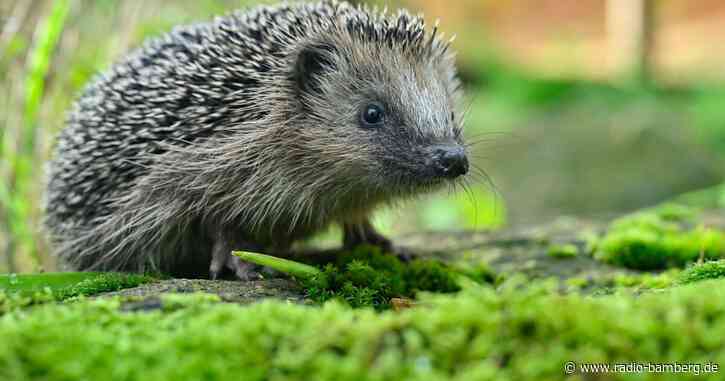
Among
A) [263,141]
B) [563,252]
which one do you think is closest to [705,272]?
[563,252]

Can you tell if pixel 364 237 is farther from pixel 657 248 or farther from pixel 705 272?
pixel 705 272

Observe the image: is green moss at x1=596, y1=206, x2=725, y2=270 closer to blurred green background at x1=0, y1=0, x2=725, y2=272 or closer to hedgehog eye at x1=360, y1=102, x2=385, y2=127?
blurred green background at x1=0, y1=0, x2=725, y2=272

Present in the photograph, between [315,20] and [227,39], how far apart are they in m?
0.71

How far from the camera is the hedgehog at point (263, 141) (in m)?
5.58

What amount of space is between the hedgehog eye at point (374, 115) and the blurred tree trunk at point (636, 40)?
17.4m

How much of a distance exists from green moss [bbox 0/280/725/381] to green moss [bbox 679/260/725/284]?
1.30 metres

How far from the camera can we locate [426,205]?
1326 cm

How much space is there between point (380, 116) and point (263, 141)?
88cm

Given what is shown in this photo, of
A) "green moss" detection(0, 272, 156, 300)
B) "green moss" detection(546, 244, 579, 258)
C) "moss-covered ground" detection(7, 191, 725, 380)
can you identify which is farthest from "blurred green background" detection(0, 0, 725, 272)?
"moss-covered ground" detection(7, 191, 725, 380)

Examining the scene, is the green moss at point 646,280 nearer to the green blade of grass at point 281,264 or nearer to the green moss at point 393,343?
the green moss at point 393,343

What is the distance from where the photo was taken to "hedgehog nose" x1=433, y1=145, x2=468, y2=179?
5238mm

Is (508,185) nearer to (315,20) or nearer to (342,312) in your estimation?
(315,20)

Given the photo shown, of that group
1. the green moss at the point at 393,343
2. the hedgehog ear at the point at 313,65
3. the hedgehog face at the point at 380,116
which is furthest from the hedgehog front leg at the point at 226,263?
the green moss at the point at 393,343

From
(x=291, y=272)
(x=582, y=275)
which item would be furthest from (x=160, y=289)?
(x=582, y=275)
